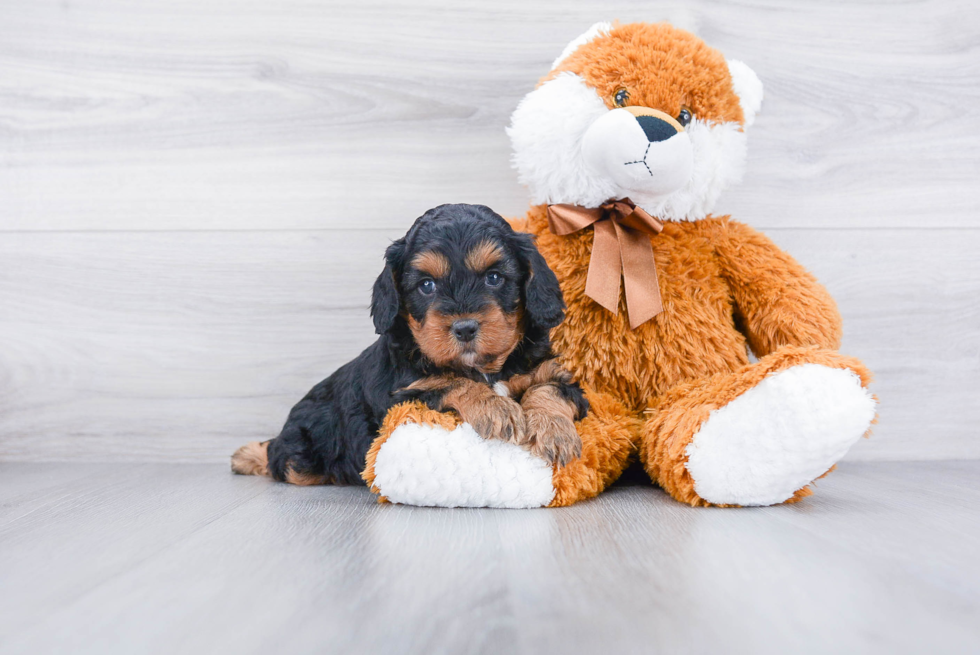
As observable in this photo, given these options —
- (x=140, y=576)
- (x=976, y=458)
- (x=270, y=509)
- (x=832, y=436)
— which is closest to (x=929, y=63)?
(x=976, y=458)

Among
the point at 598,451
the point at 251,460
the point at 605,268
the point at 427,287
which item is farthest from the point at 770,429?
the point at 251,460

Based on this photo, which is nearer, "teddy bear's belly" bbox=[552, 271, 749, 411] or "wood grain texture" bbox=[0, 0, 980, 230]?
"teddy bear's belly" bbox=[552, 271, 749, 411]

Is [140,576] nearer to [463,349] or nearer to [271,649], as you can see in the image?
[271,649]

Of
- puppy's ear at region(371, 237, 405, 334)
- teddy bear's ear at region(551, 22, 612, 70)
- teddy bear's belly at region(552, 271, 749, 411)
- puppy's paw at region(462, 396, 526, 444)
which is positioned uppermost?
teddy bear's ear at region(551, 22, 612, 70)

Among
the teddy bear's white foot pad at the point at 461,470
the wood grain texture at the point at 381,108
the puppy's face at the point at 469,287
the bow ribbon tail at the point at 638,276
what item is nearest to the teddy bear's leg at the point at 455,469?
the teddy bear's white foot pad at the point at 461,470

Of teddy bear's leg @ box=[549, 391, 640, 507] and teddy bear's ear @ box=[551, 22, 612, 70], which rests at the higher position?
teddy bear's ear @ box=[551, 22, 612, 70]

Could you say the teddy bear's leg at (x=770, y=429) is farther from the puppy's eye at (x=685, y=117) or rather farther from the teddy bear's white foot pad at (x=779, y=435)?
the puppy's eye at (x=685, y=117)

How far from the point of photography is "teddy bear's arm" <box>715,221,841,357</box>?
1.50m

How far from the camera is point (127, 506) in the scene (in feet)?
4.83

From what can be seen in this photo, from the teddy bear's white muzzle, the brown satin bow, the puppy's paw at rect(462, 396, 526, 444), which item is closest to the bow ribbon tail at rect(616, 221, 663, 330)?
the brown satin bow

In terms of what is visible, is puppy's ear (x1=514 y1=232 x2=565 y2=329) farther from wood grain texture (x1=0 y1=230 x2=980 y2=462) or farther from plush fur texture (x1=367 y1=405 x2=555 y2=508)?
wood grain texture (x1=0 y1=230 x2=980 y2=462)

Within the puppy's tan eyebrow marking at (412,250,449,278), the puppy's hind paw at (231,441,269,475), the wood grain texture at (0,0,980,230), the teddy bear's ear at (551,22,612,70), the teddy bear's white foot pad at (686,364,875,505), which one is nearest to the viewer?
the teddy bear's white foot pad at (686,364,875,505)

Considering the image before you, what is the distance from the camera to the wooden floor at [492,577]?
0.75 metres

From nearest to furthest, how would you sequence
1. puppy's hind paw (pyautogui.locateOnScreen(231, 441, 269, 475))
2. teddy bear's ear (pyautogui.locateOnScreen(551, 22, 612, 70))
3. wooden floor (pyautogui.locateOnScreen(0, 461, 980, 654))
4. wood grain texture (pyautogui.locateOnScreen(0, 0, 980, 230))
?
1. wooden floor (pyautogui.locateOnScreen(0, 461, 980, 654))
2. teddy bear's ear (pyautogui.locateOnScreen(551, 22, 612, 70))
3. puppy's hind paw (pyautogui.locateOnScreen(231, 441, 269, 475))
4. wood grain texture (pyautogui.locateOnScreen(0, 0, 980, 230))
